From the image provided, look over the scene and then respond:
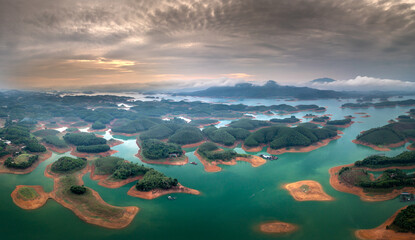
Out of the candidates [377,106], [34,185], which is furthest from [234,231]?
[377,106]

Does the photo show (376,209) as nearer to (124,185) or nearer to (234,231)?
(234,231)

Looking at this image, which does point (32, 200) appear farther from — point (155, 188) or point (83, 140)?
point (83, 140)

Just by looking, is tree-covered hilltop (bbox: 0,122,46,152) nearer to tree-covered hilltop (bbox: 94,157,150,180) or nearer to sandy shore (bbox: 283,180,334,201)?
tree-covered hilltop (bbox: 94,157,150,180)

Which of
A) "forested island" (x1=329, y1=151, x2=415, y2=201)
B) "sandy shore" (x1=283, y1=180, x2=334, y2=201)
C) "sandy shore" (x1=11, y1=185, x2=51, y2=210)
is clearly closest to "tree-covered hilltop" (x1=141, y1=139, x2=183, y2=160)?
"sandy shore" (x1=11, y1=185, x2=51, y2=210)

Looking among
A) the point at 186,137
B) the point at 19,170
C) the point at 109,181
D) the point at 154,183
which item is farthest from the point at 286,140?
the point at 19,170

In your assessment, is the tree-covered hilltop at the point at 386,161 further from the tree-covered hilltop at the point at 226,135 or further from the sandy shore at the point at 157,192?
the sandy shore at the point at 157,192

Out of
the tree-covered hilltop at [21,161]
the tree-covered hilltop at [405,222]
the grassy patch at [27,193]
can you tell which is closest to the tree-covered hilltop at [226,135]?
the tree-covered hilltop at [405,222]
